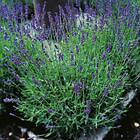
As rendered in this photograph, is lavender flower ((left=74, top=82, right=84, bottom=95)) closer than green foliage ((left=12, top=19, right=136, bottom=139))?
Yes

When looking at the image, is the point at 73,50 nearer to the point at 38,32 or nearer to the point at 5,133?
the point at 38,32

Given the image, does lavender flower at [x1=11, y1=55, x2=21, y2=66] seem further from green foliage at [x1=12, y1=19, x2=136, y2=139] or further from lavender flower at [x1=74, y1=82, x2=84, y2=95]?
lavender flower at [x1=74, y1=82, x2=84, y2=95]

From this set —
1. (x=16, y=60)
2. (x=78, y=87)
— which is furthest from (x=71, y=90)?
(x=16, y=60)

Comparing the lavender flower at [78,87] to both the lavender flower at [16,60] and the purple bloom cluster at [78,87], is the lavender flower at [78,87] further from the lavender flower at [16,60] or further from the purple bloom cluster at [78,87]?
the lavender flower at [16,60]

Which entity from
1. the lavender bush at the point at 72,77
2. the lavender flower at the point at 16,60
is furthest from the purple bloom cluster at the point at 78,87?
the lavender flower at the point at 16,60

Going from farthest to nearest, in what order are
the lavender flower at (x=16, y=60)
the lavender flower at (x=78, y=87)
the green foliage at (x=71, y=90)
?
the lavender flower at (x=16, y=60), the green foliage at (x=71, y=90), the lavender flower at (x=78, y=87)

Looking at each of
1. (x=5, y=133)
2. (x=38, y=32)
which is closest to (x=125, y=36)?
(x=38, y=32)

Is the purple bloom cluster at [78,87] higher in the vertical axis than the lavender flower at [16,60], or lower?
lower

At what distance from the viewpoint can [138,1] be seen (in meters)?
3.95

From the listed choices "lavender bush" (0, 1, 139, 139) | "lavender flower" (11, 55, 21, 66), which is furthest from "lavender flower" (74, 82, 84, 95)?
"lavender flower" (11, 55, 21, 66)

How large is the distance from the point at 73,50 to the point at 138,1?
4.22 feet

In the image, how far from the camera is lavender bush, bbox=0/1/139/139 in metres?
2.85

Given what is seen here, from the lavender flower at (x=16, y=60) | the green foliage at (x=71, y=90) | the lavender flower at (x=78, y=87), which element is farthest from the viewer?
the lavender flower at (x=16, y=60)

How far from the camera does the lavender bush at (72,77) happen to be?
9.34 ft
